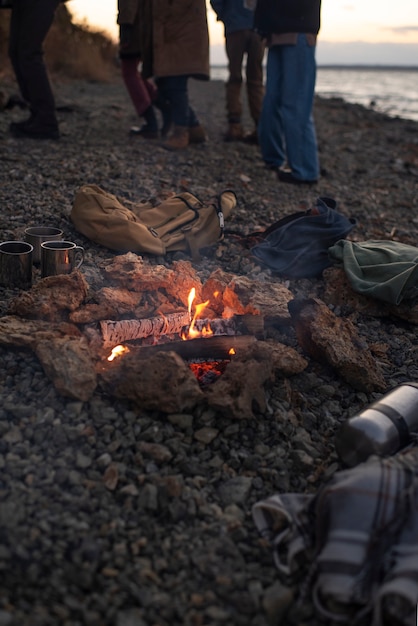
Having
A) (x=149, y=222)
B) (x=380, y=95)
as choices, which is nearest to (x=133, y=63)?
(x=149, y=222)

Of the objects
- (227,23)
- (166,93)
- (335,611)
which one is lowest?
(335,611)

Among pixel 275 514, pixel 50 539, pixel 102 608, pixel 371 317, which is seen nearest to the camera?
pixel 102 608

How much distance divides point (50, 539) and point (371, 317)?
2672 mm

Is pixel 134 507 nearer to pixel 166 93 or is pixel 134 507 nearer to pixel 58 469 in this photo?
pixel 58 469

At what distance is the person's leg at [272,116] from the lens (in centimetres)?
644

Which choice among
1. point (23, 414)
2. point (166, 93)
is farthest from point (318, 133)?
point (23, 414)

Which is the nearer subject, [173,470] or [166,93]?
[173,470]

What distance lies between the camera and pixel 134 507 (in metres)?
2.20

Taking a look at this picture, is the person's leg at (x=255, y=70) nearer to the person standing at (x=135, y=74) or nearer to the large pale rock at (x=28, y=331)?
the person standing at (x=135, y=74)

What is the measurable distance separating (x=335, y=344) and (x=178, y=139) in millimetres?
5082

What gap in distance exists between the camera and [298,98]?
20.7 feet

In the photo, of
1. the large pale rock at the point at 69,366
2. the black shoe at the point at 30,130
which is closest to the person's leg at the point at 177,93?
the black shoe at the point at 30,130

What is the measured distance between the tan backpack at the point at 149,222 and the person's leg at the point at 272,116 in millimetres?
2418

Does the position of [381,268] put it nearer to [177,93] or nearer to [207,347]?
[207,347]
